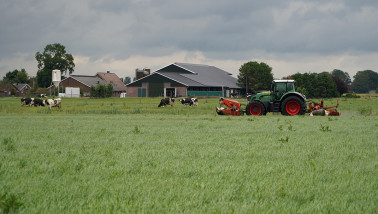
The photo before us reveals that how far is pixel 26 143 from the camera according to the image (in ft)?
40.7

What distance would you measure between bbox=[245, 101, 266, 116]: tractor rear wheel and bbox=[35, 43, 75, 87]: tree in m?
115

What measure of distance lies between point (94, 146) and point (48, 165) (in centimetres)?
319

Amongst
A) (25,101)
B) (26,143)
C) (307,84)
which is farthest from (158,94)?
(26,143)

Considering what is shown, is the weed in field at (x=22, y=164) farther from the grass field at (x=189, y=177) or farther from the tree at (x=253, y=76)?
the tree at (x=253, y=76)

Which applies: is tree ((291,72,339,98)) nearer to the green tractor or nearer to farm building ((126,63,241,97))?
farm building ((126,63,241,97))

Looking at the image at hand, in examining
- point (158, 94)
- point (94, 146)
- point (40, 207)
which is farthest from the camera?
point (158, 94)

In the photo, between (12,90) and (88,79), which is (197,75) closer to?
(88,79)

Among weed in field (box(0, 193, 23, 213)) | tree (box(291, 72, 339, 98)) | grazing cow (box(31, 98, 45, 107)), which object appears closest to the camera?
weed in field (box(0, 193, 23, 213))

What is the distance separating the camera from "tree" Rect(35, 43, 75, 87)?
134625mm

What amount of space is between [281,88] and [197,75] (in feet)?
269

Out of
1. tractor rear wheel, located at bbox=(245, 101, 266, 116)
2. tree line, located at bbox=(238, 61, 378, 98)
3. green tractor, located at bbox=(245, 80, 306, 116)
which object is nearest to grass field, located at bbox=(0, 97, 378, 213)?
green tractor, located at bbox=(245, 80, 306, 116)

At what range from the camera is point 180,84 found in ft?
313

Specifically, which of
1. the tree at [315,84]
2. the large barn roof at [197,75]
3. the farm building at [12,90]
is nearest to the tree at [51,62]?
the farm building at [12,90]

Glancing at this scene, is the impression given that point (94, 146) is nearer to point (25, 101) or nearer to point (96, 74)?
point (25, 101)
